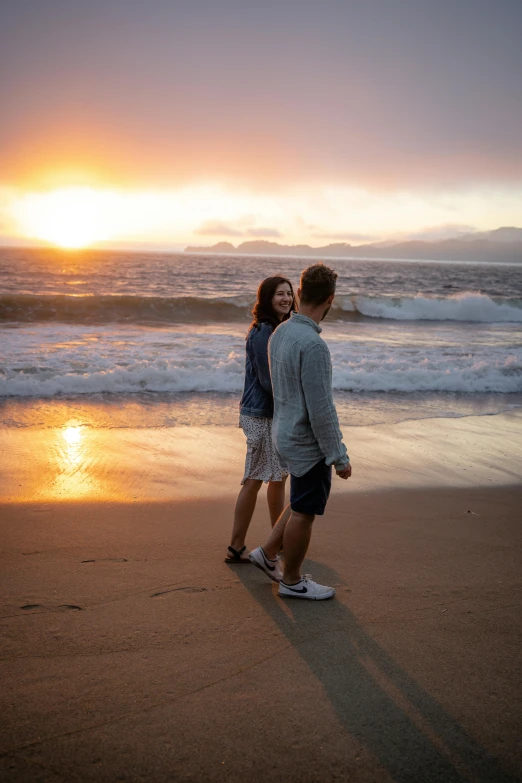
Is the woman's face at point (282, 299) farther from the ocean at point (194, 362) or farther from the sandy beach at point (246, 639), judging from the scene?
the ocean at point (194, 362)

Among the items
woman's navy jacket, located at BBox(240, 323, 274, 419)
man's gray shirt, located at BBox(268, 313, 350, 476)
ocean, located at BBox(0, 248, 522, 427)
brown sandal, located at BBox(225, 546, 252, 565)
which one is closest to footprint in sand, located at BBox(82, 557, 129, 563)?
brown sandal, located at BBox(225, 546, 252, 565)

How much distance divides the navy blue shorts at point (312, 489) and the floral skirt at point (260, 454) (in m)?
0.57

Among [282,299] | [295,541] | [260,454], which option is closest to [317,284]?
[282,299]

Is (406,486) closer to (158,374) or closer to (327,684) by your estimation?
(327,684)

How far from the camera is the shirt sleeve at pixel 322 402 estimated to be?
277 cm

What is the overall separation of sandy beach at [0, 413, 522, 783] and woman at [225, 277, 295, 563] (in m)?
0.35

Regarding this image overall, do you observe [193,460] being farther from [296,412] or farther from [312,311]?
[312,311]

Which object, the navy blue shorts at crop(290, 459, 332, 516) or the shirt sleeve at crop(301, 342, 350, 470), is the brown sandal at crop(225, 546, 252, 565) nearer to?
the navy blue shorts at crop(290, 459, 332, 516)

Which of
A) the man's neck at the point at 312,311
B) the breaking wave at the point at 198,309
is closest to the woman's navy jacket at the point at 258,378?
the man's neck at the point at 312,311

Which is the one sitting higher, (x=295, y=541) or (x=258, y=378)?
(x=258, y=378)

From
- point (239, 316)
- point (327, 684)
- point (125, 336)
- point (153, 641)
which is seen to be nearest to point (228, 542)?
point (153, 641)

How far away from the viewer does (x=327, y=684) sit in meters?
2.49

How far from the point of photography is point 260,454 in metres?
3.59

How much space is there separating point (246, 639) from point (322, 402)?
4.03 feet
